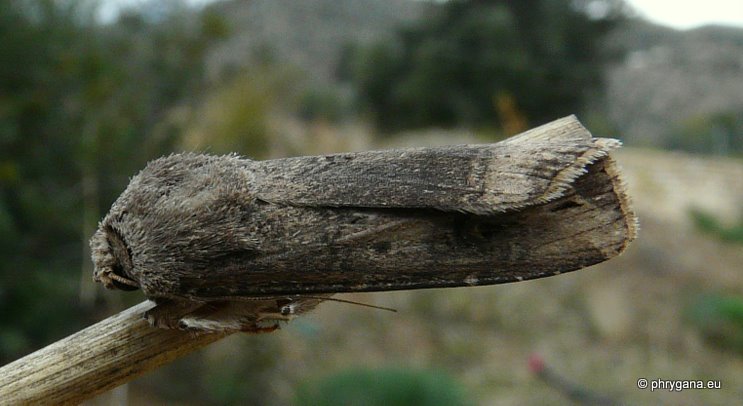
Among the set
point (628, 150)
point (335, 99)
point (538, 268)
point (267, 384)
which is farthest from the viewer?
point (335, 99)

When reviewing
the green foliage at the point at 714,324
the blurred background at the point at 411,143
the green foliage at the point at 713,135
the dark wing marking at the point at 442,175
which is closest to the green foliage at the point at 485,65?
the blurred background at the point at 411,143

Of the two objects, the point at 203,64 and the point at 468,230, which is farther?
the point at 203,64

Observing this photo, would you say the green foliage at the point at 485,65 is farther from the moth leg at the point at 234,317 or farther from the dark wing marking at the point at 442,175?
the moth leg at the point at 234,317

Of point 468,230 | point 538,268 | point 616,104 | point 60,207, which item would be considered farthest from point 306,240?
point 616,104

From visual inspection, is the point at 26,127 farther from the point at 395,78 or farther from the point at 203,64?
the point at 395,78

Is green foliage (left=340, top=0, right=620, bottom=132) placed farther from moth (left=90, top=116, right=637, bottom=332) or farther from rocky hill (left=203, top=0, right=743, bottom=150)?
moth (left=90, top=116, right=637, bottom=332)

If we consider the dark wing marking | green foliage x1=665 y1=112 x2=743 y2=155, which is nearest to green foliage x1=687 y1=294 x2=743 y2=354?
green foliage x1=665 y1=112 x2=743 y2=155
